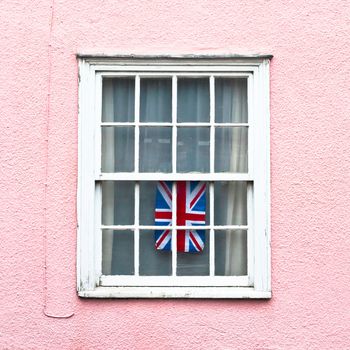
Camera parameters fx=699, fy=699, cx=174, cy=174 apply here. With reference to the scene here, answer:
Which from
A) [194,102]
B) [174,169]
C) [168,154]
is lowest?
[174,169]

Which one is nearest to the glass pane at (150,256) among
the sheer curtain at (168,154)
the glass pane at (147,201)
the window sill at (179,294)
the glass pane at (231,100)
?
the sheer curtain at (168,154)

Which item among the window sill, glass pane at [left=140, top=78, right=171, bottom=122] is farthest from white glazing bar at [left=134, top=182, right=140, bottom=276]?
glass pane at [left=140, top=78, right=171, bottom=122]

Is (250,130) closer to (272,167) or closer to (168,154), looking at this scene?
(272,167)

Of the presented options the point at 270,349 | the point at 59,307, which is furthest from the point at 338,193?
the point at 59,307

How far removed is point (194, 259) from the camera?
596 cm

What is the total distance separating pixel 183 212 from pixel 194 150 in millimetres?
535

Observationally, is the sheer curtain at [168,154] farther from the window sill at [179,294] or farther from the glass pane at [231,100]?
the window sill at [179,294]

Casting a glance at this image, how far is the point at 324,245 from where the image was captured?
5801mm

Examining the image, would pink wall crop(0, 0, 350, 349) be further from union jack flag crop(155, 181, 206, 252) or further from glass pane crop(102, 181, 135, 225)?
union jack flag crop(155, 181, 206, 252)

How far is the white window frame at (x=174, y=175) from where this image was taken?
228 inches

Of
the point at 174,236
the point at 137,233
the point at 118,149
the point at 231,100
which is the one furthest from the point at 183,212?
the point at 231,100

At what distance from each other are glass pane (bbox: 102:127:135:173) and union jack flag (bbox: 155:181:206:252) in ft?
1.13

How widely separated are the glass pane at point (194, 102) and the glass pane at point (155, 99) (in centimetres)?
10

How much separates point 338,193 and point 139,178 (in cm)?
166
